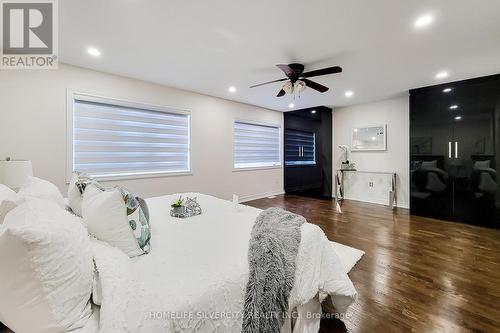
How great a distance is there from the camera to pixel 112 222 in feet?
3.85

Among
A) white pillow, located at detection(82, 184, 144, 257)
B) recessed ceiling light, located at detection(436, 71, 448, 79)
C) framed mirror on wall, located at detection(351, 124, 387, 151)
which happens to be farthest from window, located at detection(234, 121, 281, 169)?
white pillow, located at detection(82, 184, 144, 257)

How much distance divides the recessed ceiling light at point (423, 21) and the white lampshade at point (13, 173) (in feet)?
13.6

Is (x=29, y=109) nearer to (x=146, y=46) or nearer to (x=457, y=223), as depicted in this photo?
(x=146, y=46)

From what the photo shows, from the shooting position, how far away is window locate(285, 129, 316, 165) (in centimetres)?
623

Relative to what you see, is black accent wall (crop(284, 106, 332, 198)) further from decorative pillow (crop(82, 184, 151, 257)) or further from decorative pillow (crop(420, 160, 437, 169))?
decorative pillow (crop(82, 184, 151, 257))

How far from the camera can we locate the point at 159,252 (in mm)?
1272

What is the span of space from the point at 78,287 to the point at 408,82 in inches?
193

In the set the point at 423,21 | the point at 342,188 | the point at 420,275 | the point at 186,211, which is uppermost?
the point at 423,21

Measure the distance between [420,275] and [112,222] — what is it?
2.72 m

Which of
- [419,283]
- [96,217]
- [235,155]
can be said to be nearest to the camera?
[96,217]

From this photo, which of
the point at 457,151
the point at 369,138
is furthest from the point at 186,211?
the point at 369,138

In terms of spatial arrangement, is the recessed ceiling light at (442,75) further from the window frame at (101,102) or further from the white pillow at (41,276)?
the white pillow at (41,276)

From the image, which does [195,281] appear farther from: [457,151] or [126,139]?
[457,151]

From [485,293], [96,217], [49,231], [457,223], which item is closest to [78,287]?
[49,231]
